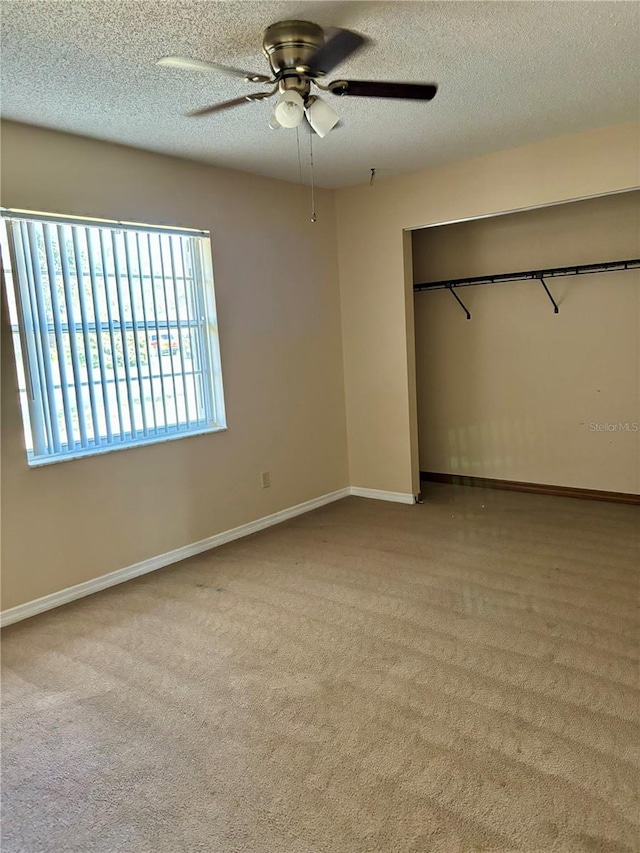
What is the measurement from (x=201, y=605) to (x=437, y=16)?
292 cm

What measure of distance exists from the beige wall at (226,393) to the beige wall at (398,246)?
0.54ft

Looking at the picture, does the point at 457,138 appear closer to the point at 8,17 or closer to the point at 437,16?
the point at 437,16

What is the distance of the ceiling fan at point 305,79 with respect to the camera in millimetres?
→ 2109

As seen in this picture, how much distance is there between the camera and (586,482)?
4816 millimetres

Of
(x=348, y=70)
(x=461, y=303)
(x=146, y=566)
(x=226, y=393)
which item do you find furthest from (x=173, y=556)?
(x=461, y=303)

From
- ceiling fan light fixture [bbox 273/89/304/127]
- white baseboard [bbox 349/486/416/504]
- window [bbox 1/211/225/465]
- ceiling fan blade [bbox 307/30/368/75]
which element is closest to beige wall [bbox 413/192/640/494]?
white baseboard [bbox 349/486/416/504]

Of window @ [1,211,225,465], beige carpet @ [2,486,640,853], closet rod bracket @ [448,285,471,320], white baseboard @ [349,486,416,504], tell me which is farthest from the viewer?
closet rod bracket @ [448,285,471,320]

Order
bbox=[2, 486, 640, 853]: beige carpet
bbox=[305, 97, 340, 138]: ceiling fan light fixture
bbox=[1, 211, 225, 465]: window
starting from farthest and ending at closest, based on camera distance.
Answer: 1. bbox=[1, 211, 225, 465]: window
2. bbox=[305, 97, 340, 138]: ceiling fan light fixture
3. bbox=[2, 486, 640, 853]: beige carpet

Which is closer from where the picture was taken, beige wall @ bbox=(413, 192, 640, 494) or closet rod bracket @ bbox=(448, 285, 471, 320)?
beige wall @ bbox=(413, 192, 640, 494)

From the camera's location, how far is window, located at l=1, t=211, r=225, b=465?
3.14 m

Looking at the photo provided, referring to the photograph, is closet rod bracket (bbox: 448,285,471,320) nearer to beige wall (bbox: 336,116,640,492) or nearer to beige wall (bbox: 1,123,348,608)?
beige wall (bbox: 336,116,640,492)

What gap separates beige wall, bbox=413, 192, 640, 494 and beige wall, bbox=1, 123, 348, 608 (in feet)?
3.34

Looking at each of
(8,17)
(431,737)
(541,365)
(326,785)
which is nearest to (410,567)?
(431,737)

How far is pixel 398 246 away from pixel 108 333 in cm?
237
